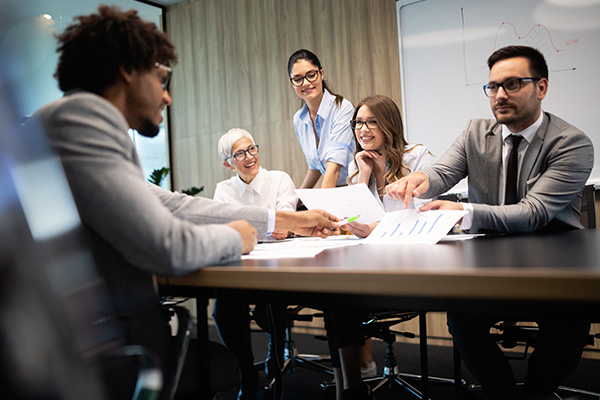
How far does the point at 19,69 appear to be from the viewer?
36 cm

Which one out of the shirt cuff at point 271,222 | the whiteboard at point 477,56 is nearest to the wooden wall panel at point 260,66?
the whiteboard at point 477,56

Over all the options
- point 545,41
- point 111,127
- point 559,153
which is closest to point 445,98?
point 545,41

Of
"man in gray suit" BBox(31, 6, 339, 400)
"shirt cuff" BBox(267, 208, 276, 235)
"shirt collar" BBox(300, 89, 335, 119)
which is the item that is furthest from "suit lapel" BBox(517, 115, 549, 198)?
"shirt collar" BBox(300, 89, 335, 119)

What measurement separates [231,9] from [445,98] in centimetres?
226

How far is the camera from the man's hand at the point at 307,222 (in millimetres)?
1438

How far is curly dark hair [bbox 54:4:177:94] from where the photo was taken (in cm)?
92

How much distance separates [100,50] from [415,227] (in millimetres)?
887

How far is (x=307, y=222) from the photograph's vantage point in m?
1.51

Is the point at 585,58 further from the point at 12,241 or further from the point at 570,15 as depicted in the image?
the point at 12,241

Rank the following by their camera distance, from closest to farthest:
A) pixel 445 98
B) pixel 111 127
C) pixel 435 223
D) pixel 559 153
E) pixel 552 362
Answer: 1. pixel 111 127
2. pixel 435 223
3. pixel 552 362
4. pixel 559 153
5. pixel 445 98

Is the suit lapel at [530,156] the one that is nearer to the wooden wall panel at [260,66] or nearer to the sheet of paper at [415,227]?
the sheet of paper at [415,227]

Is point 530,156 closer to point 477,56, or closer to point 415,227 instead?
point 415,227

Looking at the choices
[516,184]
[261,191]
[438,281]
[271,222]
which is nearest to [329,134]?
[261,191]

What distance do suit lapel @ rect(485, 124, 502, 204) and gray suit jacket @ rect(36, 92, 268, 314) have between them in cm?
139
